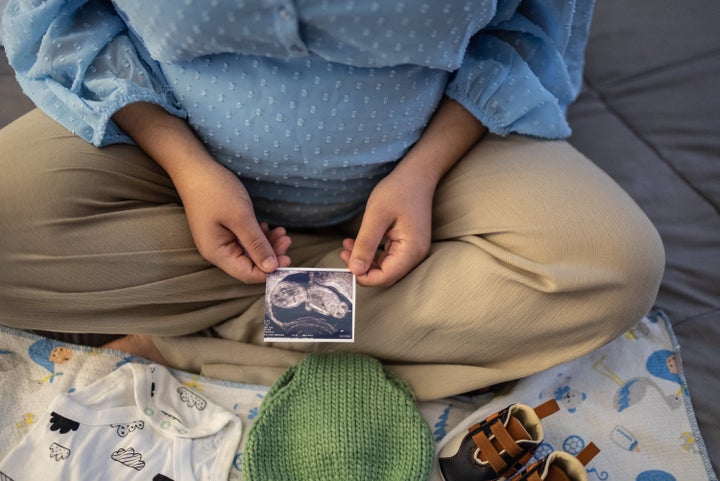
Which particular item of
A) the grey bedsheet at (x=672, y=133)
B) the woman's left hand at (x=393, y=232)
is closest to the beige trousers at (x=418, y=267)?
the woman's left hand at (x=393, y=232)

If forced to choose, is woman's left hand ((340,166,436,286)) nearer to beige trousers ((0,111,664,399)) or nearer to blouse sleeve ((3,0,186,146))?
beige trousers ((0,111,664,399))

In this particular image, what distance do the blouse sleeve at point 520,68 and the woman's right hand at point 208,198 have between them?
0.34 metres

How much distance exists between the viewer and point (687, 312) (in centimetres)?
98

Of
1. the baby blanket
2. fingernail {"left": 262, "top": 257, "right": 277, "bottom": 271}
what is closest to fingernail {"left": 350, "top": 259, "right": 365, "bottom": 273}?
fingernail {"left": 262, "top": 257, "right": 277, "bottom": 271}

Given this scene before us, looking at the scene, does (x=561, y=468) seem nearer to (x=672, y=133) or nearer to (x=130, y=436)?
(x=130, y=436)

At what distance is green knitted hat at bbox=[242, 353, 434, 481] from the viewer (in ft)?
2.63

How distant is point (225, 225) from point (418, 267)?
0.87 feet

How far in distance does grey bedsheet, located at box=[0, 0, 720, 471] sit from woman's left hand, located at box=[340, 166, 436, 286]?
0.45 meters

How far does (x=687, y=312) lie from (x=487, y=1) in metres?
0.60

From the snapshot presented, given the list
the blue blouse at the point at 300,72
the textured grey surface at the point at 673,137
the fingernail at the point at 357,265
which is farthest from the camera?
the textured grey surface at the point at 673,137

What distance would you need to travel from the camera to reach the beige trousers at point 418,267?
783 mm

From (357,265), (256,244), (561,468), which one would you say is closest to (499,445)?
(561,468)

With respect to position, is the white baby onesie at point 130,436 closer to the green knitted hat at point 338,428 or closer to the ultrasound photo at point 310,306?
the green knitted hat at point 338,428

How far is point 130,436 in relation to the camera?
0.83 m
